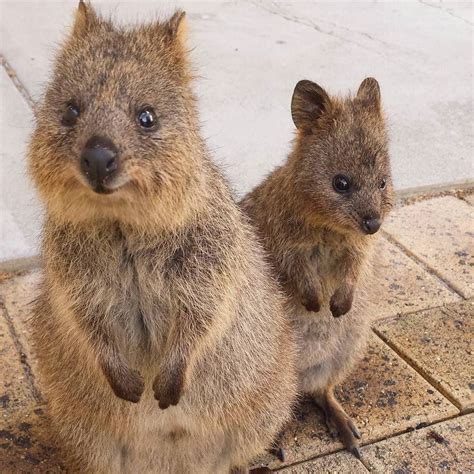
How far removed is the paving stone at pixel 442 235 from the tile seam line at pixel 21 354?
207 centimetres

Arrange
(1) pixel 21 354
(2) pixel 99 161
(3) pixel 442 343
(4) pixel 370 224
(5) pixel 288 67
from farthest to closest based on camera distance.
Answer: (5) pixel 288 67, (3) pixel 442 343, (1) pixel 21 354, (4) pixel 370 224, (2) pixel 99 161

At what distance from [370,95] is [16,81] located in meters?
3.10

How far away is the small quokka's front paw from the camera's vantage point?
8.43 ft

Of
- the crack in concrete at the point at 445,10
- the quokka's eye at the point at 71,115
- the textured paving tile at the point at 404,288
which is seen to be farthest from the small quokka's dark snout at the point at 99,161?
the crack in concrete at the point at 445,10

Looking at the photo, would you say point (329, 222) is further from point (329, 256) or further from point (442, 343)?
point (442, 343)

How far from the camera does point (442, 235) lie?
455 centimetres

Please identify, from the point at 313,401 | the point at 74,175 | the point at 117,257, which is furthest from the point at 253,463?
the point at 74,175

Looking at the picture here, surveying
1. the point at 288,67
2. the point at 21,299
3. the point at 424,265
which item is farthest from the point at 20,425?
the point at 288,67

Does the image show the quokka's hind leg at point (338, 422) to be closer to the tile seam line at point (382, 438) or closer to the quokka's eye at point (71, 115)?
the tile seam line at point (382, 438)

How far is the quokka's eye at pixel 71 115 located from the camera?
2287mm

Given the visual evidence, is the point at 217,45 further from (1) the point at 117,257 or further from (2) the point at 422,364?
(1) the point at 117,257

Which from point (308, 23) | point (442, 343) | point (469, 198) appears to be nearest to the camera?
point (442, 343)

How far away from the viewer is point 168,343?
102 inches

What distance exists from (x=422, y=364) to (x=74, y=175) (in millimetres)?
1997
